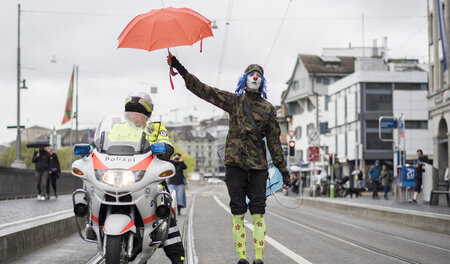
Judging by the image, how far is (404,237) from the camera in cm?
1138

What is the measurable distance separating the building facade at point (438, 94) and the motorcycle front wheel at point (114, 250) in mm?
30409

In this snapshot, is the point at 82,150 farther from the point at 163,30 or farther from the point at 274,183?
the point at 274,183

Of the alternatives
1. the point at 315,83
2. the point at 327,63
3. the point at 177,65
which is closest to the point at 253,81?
the point at 177,65

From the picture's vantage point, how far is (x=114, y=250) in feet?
16.3

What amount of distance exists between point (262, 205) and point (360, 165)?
51941mm

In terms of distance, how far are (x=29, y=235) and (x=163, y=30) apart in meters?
4.25

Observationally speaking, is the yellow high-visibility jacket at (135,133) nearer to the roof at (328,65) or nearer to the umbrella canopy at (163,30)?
the umbrella canopy at (163,30)

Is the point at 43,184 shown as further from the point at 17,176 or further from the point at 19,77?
the point at 19,77

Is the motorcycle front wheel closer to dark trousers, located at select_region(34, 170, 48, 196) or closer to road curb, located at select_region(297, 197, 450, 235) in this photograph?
road curb, located at select_region(297, 197, 450, 235)

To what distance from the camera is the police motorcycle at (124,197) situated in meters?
5.13

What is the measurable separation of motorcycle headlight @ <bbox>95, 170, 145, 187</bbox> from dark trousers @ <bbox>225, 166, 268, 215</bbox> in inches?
46.7

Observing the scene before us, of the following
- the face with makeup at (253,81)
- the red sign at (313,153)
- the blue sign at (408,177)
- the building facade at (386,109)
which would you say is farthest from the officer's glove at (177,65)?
the building facade at (386,109)

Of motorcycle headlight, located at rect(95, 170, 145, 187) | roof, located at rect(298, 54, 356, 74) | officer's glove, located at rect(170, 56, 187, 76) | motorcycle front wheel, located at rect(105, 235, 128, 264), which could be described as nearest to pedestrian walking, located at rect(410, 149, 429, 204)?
officer's glove, located at rect(170, 56, 187, 76)

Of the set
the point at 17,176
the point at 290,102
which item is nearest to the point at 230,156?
the point at 17,176
